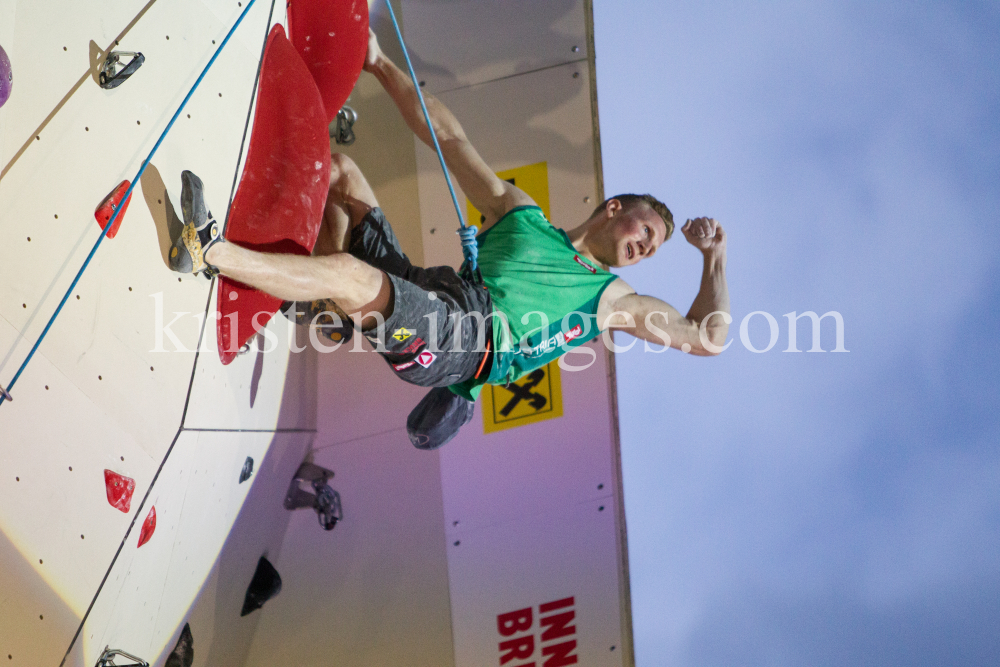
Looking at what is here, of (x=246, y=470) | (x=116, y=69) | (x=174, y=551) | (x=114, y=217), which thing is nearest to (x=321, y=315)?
(x=246, y=470)

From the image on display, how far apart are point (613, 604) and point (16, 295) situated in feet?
7.39

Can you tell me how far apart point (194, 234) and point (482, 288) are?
749 millimetres

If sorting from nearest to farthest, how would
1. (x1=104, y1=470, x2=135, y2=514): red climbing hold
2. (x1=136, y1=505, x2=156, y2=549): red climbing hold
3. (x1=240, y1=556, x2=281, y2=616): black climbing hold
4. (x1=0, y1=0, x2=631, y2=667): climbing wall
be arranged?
(x1=0, y1=0, x2=631, y2=667): climbing wall < (x1=104, y1=470, x2=135, y2=514): red climbing hold < (x1=136, y1=505, x2=156, y2=549): red climbing hold < (x1=240, y1=556, x2=281, y2=616): black climbing hold

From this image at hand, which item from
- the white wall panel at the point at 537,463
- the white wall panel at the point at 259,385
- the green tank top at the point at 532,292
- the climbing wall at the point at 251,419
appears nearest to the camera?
the climbing wall at the point at 251,419

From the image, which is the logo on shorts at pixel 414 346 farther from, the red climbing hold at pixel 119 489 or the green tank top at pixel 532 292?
the red climbing hold at pixel 119 489

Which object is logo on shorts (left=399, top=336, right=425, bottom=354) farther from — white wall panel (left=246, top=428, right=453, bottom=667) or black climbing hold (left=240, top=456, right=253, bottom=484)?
white wall panel (left=246, top=428, right=453, bottom=667)

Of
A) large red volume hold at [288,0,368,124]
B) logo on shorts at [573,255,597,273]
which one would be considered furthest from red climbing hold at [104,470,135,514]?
logo on shorts at [573,255,597,273]

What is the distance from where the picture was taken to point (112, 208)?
4.71 ft

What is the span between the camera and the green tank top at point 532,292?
2.04 metres

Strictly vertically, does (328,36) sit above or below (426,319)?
above

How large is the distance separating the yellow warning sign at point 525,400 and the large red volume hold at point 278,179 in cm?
103

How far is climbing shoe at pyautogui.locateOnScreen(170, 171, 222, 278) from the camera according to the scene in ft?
4.66

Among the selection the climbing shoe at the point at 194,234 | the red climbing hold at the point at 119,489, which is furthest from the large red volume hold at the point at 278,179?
the red climbing hold at the point at 119,489

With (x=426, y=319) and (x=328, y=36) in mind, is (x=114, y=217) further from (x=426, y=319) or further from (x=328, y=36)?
(x=328, y=36)
